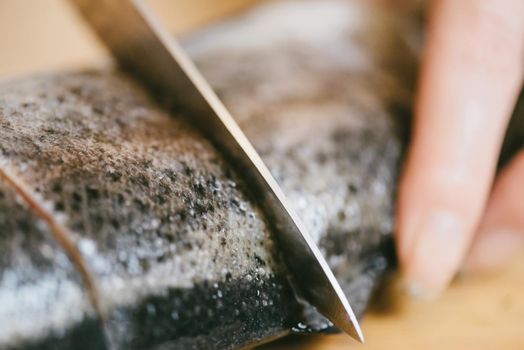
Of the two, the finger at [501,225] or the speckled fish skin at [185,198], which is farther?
the finger at [501,225]

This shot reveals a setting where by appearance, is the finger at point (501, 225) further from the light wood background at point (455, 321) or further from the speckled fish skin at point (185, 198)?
the speckled fish skin at point (185, 198)

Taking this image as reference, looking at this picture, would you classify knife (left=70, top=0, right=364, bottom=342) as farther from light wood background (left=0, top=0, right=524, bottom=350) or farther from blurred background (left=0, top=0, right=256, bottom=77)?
blurred background (left=0, top=0, right=256, bottom=77)

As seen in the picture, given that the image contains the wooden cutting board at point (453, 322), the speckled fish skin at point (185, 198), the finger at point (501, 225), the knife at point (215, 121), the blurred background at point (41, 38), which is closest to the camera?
the speckled fish skin at point (185, 198)

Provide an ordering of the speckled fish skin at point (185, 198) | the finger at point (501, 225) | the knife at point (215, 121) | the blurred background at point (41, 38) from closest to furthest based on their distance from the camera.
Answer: the speckled fish skin at point (185, 198) < the knife at point (215, 121) < the finger at point (501, 225) < the blurred background at point (41, 38)

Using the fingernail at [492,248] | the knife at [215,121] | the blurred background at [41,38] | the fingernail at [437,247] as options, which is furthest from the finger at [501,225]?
the blurred background at [41,38]

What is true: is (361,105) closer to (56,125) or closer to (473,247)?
(473,247)

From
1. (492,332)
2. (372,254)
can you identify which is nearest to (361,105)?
(372,254)

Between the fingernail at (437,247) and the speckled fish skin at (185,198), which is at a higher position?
the speckled fish skin at (185,198)

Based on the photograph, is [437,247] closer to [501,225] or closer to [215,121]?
[501,225]
